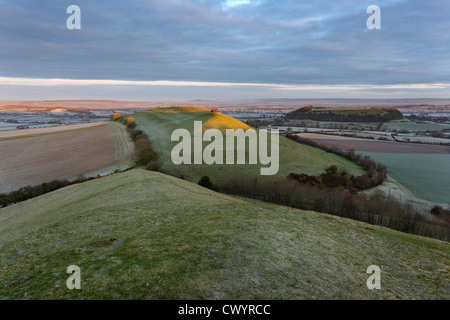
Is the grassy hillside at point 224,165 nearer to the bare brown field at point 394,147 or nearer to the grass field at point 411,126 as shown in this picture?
the bare brown field at point 394,147

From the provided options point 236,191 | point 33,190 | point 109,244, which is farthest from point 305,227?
point 33,190

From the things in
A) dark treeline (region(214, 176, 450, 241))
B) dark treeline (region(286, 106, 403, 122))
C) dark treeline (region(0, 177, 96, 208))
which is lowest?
dark treeline (region(214, 176, 450, 241))

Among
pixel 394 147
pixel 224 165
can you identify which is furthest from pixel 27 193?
pixel 394 147

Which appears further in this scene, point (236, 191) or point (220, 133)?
point (220, 133)

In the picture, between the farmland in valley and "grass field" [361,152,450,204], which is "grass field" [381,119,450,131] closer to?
the farmland in valley

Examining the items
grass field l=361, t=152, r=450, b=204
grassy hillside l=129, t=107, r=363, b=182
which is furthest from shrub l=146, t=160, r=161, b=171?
grass field l=361, t=152, r=450, b=204
